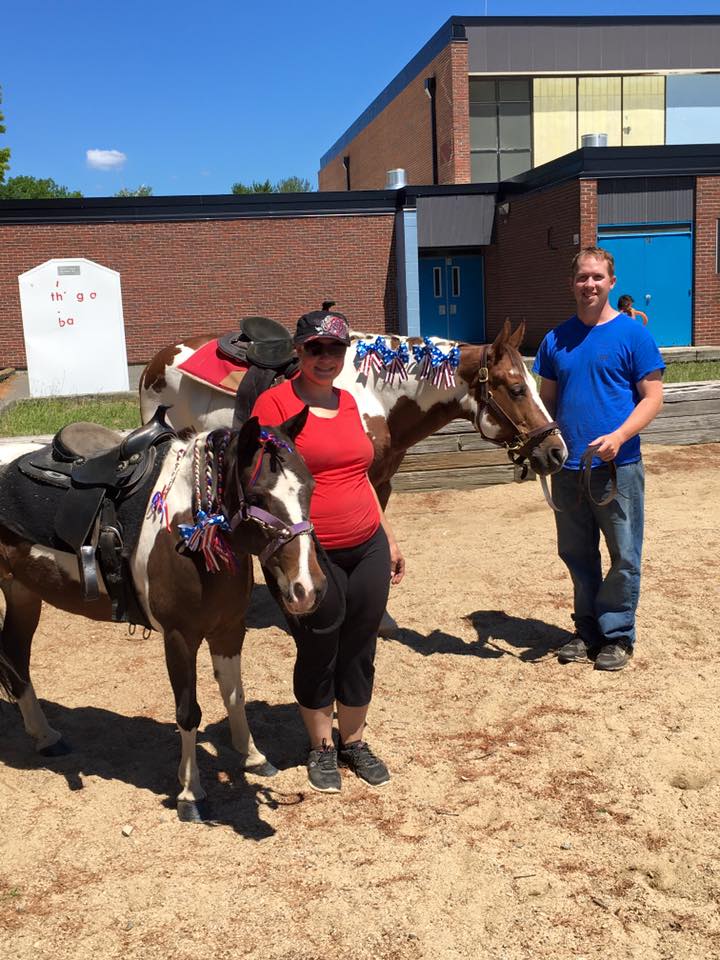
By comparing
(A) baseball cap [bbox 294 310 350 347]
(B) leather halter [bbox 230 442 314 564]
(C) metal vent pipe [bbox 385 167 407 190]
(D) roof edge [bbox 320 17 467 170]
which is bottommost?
(B) leather halter [bbox 230 442 314 564]

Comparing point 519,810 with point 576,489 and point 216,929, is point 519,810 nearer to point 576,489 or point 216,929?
point 216,929

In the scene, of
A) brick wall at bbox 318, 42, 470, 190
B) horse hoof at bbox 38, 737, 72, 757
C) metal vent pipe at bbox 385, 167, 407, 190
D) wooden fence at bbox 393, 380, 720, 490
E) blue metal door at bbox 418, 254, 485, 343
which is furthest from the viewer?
brick wall at bbox 318, 42, 470, 190

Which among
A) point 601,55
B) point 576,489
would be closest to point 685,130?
point 601,55

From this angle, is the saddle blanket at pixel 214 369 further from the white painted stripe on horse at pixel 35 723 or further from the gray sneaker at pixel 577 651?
the gray sneaker at pixel 577 651

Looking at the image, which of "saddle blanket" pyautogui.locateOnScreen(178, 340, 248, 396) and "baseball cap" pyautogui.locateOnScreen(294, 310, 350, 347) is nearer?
"baseball cap" pyautogui.locateOnScreen(294, 310, 350, 347)

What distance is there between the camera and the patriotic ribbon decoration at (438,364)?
184 inches

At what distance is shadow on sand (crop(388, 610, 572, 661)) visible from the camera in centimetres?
498

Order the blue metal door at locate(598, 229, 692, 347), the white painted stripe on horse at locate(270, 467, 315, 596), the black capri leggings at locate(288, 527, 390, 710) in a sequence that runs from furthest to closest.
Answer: the blue metal door at locate(598, 229, 692, 347), the black capri leggings at locate(288, 527, 390, 710), the white painted stripe on horse at locate(270, 467, 315, 596)

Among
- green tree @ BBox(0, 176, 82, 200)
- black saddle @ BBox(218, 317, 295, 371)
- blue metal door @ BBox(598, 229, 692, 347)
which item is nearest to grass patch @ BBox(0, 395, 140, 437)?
black saddle @ BBox(218, 317, 295, 371)

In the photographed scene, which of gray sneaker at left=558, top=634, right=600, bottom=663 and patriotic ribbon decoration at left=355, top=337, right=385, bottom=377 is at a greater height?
patriotic ribbon decoration at left=355, top=337, right=385, bottom=377

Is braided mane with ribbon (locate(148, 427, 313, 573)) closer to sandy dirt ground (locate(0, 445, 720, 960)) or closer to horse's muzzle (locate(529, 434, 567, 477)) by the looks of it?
sandy dirt ground (locate(0, 445, 720, 960))

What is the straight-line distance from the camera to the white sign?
1719 cm

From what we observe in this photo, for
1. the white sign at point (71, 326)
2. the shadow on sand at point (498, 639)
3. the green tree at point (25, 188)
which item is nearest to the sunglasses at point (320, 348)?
the shadow on sand at point (498, 639)

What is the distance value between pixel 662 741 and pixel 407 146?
109 feet
